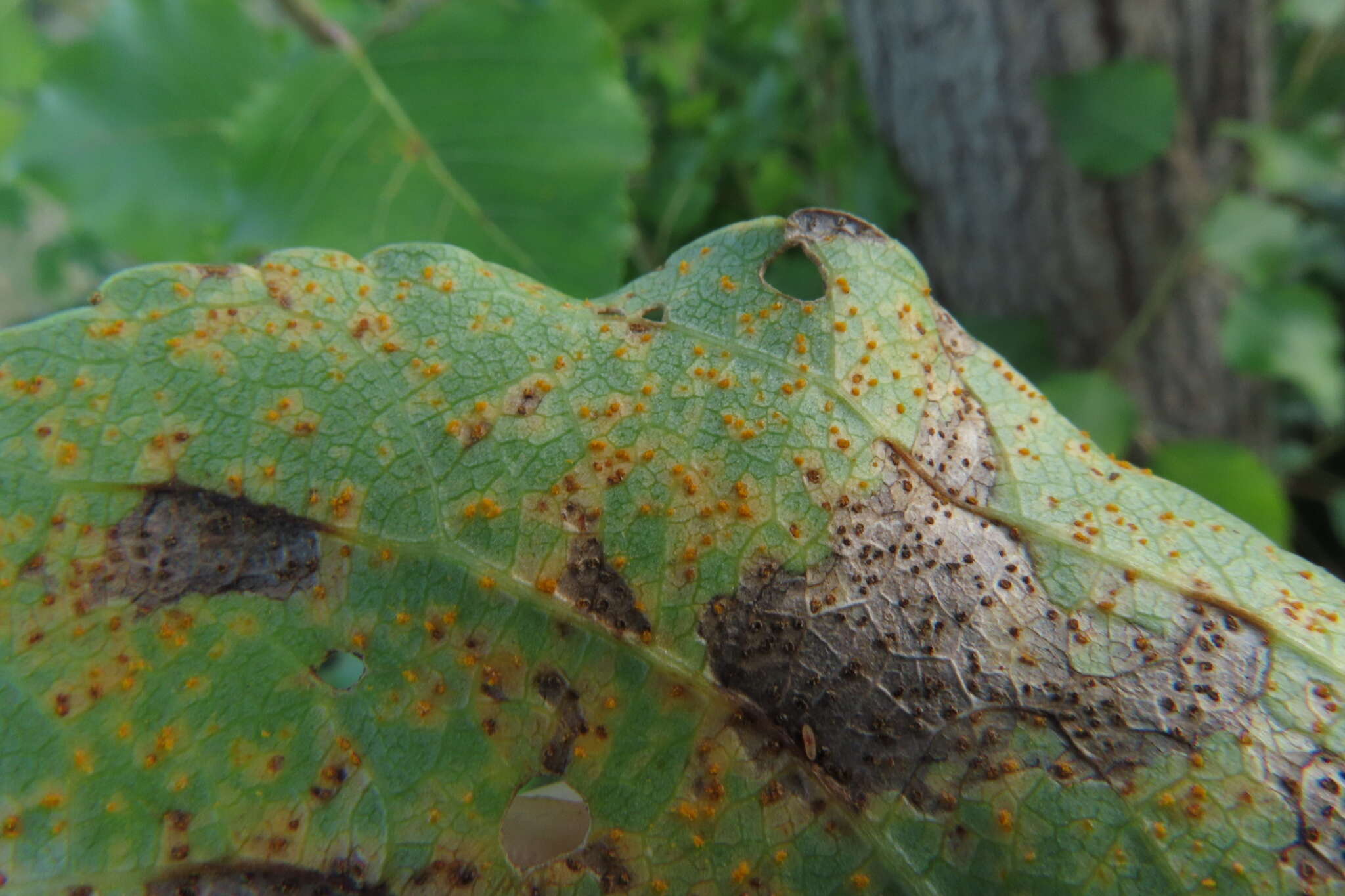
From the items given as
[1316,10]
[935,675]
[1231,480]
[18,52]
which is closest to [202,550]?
[935,675]

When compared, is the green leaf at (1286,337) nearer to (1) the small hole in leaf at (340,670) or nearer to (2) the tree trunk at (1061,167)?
(2) the tree trunk at (1061,167)

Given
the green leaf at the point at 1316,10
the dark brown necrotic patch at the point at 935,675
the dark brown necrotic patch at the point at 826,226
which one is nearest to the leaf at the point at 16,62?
the dark brown necrotic patch at the point at 826,226

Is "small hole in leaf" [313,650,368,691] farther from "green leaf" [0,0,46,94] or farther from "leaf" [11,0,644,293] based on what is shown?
"green leaf" [0,0,46,94]

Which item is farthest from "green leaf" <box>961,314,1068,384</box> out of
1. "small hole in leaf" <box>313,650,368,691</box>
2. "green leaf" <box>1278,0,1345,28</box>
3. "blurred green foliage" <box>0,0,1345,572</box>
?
"small hole in leaf" <box>313,650,368,691</box>

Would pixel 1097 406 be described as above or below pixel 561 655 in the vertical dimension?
above

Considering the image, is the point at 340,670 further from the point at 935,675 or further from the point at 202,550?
the point at 935,675

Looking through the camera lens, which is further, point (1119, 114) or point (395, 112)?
point (1119, 114)

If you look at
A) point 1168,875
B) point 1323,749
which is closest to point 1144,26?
point 1323,749
